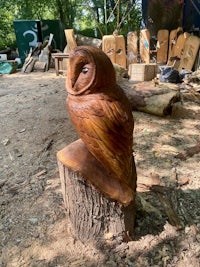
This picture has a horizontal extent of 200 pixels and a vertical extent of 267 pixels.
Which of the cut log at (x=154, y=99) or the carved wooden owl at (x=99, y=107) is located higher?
the carved wooden owl at (x=99, y=107)

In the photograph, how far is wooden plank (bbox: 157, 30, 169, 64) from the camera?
7.95 meters

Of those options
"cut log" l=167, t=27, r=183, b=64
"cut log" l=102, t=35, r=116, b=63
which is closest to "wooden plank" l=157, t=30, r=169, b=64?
"cut log" l=167, t=27, r=183, b=64

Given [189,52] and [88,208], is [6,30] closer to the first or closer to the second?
[189,52]

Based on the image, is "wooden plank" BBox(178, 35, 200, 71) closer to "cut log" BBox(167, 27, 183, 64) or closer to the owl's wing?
"cut log" BBox(167, 27, 183, 64)

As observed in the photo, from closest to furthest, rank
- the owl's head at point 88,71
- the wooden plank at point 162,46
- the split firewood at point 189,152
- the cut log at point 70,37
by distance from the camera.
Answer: the owl's head at point 88,71 → the split firewood at point 189,152 → the wooden plank at point 162,46 → the cut log at point 70,37

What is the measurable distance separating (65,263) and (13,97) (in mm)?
4835

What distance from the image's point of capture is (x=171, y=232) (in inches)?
84.0

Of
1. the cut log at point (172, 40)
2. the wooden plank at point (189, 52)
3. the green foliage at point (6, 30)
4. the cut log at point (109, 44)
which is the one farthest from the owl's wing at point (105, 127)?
the green foliage at point (6, 30)

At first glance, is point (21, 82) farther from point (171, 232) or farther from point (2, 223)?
point (171, 232)

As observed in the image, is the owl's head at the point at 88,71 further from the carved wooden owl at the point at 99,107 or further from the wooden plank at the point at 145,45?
the wooden plank at the point at 145,45

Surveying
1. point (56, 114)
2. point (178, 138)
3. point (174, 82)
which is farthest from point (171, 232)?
point (174, 82)

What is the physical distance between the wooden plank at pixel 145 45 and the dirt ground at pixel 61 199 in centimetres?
344

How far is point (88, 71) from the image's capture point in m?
1.60

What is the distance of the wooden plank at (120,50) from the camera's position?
7398mm
